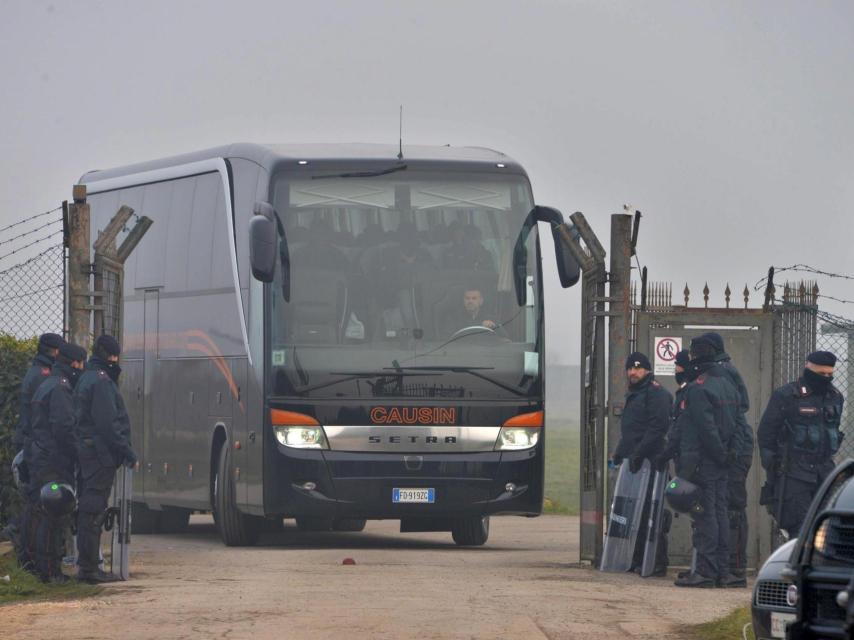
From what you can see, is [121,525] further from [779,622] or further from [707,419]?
[779,622]

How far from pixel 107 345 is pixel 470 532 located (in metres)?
7.03

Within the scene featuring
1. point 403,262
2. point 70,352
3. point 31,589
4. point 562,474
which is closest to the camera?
point 31,589

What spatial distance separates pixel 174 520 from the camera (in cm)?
2522

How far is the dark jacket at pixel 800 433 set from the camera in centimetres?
1589

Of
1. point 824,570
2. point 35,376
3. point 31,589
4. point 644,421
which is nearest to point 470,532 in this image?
point 644,421

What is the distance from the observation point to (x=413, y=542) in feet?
76.1

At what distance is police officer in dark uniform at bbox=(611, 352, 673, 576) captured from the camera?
17.3 metres

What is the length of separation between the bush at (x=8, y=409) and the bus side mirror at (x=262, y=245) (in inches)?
92.1

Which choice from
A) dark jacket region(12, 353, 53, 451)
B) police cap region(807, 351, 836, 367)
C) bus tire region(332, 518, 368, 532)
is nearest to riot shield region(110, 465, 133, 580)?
dark jacket region(12, 353, 53, 451)

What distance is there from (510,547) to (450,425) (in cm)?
292

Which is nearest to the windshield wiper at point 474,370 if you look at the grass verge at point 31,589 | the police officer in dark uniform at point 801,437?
the police officer in dark uniform at point 801,437

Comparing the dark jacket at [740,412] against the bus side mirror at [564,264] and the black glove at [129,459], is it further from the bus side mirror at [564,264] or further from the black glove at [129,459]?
the black glove at [129,459]

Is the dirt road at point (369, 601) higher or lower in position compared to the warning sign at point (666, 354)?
lower

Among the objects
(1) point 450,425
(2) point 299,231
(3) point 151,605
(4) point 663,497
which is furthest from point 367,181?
(3) point 151,605
